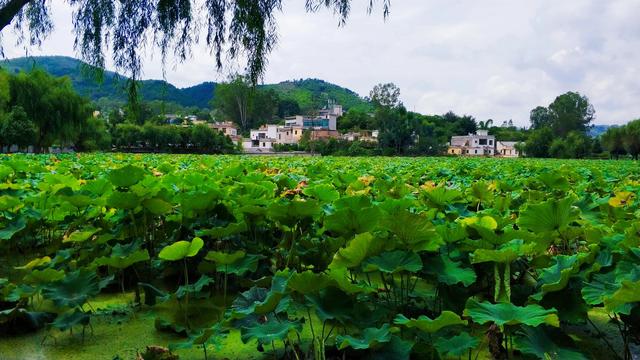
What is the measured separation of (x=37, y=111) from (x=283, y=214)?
33.5 m

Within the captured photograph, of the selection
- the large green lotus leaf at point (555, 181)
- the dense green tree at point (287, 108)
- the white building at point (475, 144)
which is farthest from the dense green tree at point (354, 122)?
the large green lotus leaf at point (555, 181)

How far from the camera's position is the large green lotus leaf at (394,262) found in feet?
4.44

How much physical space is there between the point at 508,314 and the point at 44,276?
1358mm

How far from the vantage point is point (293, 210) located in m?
1.77

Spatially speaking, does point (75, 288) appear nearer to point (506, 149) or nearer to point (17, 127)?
point (17, 127)

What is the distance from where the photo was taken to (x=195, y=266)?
2.13 meters

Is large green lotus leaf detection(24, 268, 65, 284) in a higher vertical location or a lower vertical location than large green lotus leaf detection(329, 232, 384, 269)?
lower

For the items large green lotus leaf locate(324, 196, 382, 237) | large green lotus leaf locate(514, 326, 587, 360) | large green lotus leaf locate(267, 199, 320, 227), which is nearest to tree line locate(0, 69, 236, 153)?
large green lotus leaf locate(267, 199, 320, 227)

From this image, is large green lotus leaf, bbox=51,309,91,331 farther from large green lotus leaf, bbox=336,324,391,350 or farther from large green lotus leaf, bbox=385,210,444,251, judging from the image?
large green lotus leaf, bbox=385,210,444,251

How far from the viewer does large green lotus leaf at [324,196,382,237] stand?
5.03ft

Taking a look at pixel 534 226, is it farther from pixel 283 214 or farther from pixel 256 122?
pixel 256 122

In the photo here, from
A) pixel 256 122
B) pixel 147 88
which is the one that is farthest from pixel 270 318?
pixel 256 122

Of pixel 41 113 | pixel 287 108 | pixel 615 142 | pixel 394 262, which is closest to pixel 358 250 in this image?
pixel 394 262

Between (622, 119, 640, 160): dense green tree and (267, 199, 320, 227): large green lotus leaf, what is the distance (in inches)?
2280
